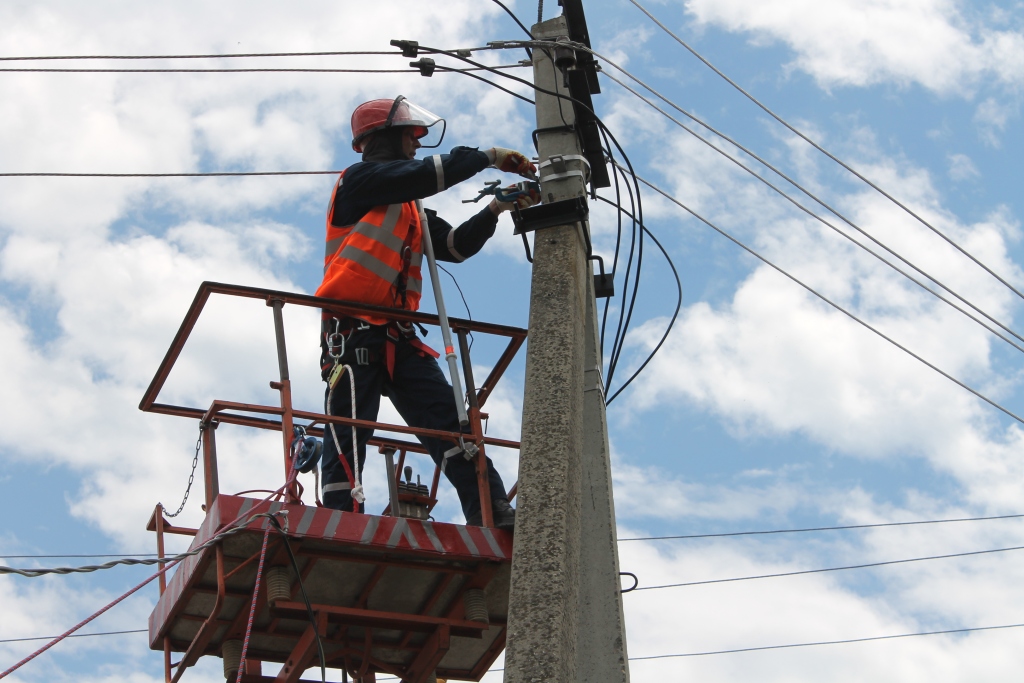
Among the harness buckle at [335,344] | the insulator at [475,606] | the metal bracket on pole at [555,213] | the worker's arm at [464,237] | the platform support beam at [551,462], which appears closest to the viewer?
the platform support beam at [551,462]

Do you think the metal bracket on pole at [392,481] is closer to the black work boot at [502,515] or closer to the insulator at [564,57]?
the black work boot at [502,515]

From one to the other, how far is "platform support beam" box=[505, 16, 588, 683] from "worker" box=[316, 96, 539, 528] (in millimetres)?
716

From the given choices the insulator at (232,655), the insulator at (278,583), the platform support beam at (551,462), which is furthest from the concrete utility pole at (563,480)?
the insulator at (232,655)

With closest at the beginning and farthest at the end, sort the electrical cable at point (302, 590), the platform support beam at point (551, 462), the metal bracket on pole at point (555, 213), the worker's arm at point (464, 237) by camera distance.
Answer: the platform support beam at point (551, 462) < the electrical cable at point (302, 590) < the metal bracket on pole at point (555, 213) < the worker's arm at point (464, 237)

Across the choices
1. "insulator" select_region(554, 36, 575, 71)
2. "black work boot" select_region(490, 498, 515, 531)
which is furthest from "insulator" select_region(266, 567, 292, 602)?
"insulator" select_region(554, 36, 575, 71)

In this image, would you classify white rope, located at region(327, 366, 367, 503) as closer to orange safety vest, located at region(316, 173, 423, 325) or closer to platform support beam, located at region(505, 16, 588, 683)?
orange safety vest, located at region(316, 173, 423, 325)

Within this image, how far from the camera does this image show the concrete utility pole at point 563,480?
15.3ft

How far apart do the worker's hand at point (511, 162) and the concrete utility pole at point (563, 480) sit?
Result: 285 mm

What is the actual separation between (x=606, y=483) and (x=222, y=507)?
1661mm

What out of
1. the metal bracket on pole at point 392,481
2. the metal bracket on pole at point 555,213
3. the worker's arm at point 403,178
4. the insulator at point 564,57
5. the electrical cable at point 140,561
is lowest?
the electrical cable at point 140,561

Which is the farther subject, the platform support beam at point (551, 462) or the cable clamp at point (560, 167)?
the cable clamp at point (560, 167)

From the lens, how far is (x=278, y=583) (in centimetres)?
576

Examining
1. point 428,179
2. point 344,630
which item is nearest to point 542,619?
point 344,630

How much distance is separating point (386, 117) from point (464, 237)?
802 mm
